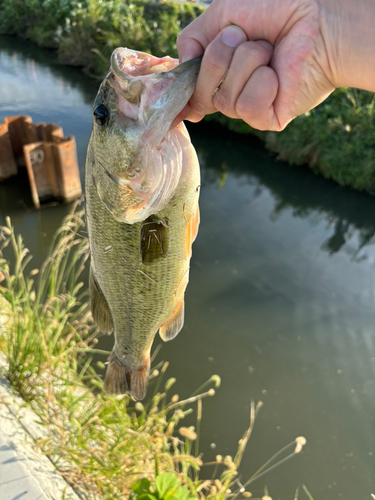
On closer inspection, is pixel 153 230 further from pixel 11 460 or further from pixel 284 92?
pixel 11 460

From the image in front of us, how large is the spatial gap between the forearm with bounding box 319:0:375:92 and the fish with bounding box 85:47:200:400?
399mm

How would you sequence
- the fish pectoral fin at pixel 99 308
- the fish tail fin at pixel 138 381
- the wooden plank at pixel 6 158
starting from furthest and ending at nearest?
the wooden plank at pixel 6 158, the fish tail fin at pixel 138 381, the fish pectoral fin at pixel 99 308

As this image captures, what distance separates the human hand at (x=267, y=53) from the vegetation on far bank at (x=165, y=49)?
24.4ft

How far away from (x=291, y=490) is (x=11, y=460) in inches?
102

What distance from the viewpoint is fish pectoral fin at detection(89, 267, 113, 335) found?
163cm

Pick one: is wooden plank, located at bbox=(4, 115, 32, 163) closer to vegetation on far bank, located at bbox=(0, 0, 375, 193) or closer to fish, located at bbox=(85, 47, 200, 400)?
vegetation on far bank, located at bbox=(0, 0, 375, 193)

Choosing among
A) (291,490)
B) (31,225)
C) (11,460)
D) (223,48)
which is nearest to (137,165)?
(223,48)

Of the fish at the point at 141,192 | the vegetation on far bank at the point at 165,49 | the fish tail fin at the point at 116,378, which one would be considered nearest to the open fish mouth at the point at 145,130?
the fish at the point at 141,192

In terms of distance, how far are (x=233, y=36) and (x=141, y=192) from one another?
557 mm

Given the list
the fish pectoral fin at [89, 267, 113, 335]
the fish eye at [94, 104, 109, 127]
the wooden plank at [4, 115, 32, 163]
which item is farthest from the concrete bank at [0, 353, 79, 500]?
the wooden plank at [4, 115, 32, 163]

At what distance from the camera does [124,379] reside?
5.87 ft

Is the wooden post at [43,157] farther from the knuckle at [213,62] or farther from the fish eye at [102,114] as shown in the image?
the knuckle at [213,62]

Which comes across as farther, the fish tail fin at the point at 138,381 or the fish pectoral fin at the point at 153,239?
the fish tail fin at the point at 138,381

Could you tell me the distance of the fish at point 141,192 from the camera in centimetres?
116
